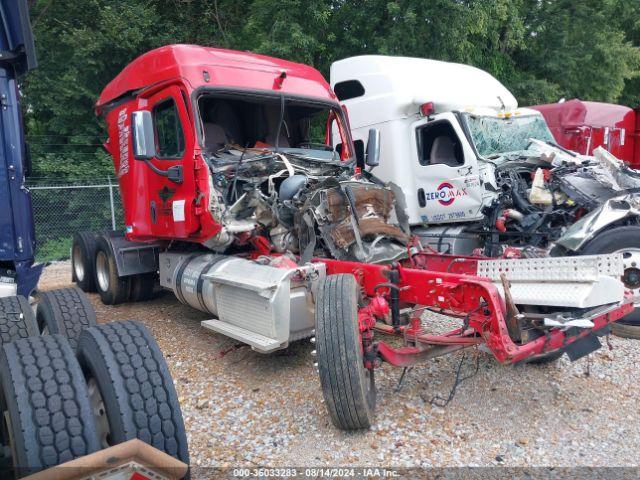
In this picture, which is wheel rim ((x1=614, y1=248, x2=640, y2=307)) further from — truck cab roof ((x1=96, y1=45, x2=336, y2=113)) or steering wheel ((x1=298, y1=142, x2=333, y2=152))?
truck cab roof ((x1=96, y1=45, x2=336, y2=113))

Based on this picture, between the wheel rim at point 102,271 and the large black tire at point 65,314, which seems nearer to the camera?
the large black tire at point 65,314

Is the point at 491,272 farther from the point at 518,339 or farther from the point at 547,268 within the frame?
the point at 518,339

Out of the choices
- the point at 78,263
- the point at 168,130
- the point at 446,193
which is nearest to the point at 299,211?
the point at 168,130

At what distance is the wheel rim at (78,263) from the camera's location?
298 inches

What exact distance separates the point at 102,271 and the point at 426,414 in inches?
200

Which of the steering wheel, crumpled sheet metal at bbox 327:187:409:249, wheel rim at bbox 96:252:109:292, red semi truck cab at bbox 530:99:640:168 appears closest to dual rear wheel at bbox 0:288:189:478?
crumpled sheet metal at bbox 327:187:409:249

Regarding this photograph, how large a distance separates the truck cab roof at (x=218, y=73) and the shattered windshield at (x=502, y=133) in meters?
1.93

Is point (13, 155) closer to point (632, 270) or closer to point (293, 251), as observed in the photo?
point (293, 251)

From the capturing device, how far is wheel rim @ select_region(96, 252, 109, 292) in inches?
271

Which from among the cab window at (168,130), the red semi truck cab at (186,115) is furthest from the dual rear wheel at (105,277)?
the cab window at (168,130)

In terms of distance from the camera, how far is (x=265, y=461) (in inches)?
124

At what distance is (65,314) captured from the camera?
11.7 feet

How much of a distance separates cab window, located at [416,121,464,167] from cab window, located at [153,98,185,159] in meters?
3.31

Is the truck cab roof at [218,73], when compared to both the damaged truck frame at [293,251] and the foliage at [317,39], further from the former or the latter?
the foliage at [317,39]
